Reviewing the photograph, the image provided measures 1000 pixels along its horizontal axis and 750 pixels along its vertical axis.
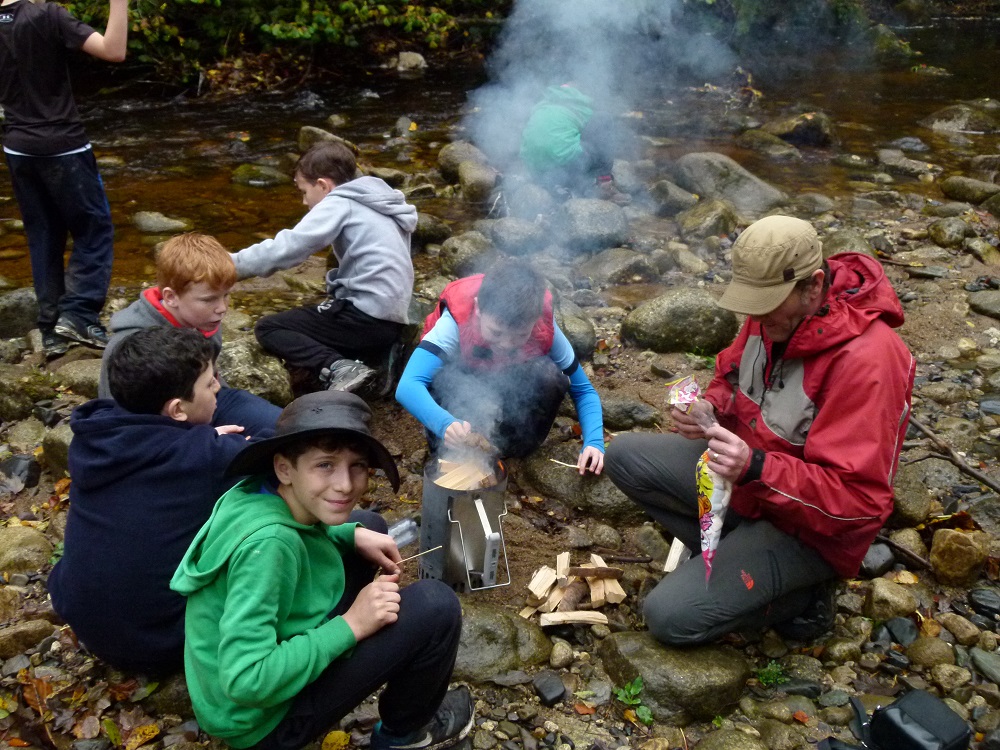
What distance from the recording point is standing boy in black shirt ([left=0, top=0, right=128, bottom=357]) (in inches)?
202

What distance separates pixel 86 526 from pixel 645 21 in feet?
55.7

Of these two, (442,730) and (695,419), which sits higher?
(695,419)

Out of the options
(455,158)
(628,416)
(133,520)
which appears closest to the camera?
(133,520)

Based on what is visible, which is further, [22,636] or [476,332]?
[476,332]

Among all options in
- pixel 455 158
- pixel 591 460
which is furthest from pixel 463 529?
pixel 455 158

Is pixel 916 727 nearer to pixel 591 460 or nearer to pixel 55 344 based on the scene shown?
pixel 591 460

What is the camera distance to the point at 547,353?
425 centimetres

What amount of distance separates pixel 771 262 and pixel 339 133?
9.97m

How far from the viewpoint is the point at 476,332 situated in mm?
4047

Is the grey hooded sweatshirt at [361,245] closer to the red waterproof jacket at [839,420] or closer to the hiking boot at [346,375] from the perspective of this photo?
the hiking boot at [346,375]

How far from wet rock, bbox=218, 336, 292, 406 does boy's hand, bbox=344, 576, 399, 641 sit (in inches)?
93.1

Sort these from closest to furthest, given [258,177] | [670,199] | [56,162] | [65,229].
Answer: [56,162]
[65,229]
[670,199]
[258,177]

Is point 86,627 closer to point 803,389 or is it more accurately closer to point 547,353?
point 547,353

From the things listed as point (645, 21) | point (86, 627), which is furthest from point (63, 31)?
point (645, 21)
